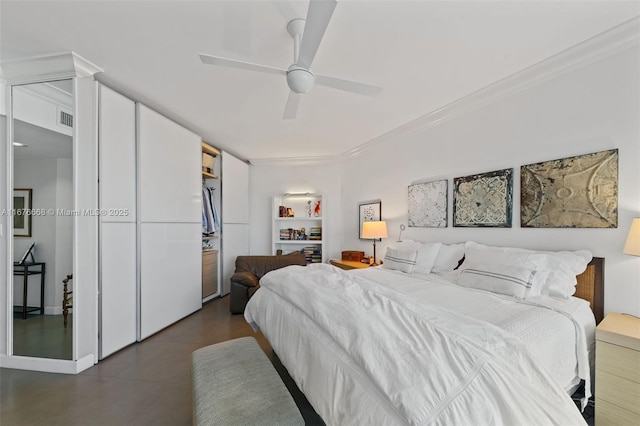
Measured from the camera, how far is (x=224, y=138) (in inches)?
164

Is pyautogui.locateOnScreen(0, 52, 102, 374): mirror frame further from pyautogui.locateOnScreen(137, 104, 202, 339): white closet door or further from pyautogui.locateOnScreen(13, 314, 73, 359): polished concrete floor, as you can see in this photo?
pyautogui.locateOnScreen(137, 104, 202, 339): white closet door

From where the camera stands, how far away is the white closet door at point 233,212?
4.68 metres

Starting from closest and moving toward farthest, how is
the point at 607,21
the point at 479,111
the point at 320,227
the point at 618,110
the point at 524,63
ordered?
the point at 607,21, the point at 618,110, the point at 524,63, the point at 479,111, the point at 320,227

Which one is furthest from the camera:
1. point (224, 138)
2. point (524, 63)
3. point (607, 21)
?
point (224, 138)

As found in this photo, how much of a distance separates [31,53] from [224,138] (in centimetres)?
220

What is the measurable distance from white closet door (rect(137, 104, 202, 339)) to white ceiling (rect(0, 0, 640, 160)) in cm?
49

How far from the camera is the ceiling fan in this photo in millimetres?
1378

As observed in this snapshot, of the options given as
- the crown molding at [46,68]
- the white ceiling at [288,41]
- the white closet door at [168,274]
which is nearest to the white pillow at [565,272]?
the white ceiling at [288,41]

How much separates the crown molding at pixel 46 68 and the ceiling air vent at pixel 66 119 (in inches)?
11.6

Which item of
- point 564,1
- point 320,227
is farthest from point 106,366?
point 564,1

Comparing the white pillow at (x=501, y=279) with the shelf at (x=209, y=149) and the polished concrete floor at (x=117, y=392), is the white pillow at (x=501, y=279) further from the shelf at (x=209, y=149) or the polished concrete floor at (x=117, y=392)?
the shelf at (x=209, y=149)

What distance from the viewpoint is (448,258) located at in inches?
116

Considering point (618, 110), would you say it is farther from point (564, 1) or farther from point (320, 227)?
point (320, 227)

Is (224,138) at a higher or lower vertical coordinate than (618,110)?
higher
